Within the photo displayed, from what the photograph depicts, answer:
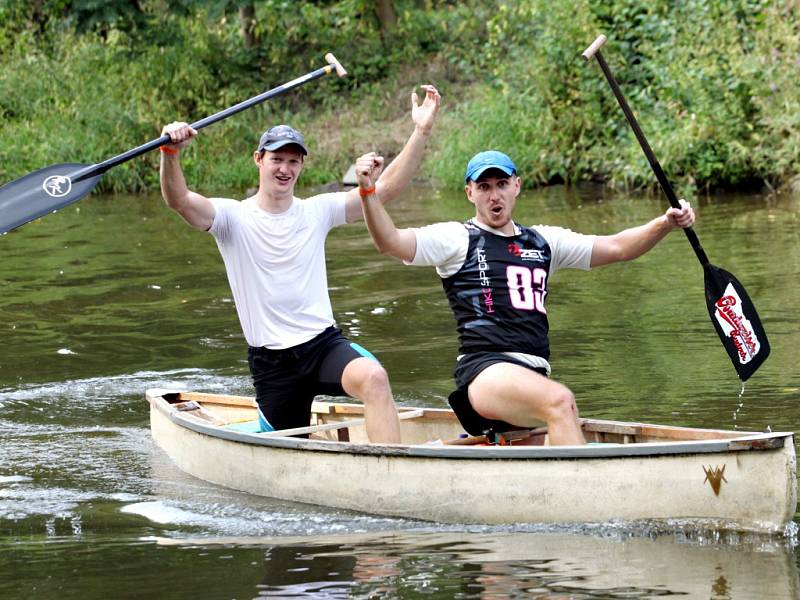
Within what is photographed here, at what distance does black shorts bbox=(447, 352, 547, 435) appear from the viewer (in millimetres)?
5898

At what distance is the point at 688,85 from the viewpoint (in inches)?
706

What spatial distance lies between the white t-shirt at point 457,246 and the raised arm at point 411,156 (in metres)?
0.39

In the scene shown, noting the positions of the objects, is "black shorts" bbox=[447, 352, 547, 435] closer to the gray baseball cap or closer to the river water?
the river water

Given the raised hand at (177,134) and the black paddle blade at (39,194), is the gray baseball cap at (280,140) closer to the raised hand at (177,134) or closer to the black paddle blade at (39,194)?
the raised hand at (177,134)

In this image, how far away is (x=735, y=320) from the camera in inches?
263

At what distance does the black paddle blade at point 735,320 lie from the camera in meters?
6.59

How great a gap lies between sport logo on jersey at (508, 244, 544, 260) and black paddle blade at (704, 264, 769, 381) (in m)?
1.00

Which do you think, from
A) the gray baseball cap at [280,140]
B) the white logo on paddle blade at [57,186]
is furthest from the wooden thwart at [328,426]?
the white logo on paddle blade at [57,186]

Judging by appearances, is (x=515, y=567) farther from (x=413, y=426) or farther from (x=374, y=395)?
(x=413, y=426)

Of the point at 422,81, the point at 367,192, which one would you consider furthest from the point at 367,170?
the point at 422,81

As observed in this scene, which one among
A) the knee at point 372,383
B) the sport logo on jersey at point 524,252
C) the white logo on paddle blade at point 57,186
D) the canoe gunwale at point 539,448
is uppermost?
the white logo on paddle blade at point 57,186

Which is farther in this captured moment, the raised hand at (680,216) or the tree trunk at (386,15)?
the tree trunk at (386,15)

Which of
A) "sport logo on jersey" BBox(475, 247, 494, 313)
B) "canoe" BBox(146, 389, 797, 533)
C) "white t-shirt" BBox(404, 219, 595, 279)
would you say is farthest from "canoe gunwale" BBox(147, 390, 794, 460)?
"white t-shirt" BBox(404, 219, 595, 279)

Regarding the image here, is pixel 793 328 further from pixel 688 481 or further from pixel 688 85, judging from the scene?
pixel 688 85
